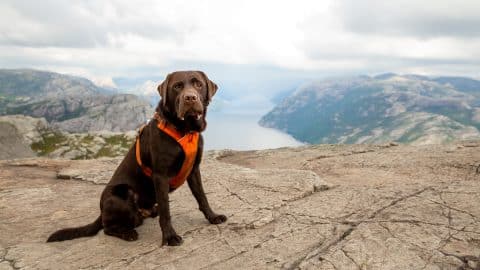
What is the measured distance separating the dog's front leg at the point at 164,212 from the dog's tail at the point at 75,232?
168 centimetres

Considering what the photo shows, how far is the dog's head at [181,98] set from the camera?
7.19 metres

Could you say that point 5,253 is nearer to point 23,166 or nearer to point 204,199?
point 204,199

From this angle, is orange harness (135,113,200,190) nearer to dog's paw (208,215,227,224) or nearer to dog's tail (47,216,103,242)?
dog's paw (208,215,227,224)

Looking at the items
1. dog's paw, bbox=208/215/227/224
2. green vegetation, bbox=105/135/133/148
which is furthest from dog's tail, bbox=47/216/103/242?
green vegetation, bbox=105/135/133/148

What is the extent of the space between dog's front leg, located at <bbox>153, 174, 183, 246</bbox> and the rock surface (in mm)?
200

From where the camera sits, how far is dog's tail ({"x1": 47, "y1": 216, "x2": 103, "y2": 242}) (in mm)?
8172

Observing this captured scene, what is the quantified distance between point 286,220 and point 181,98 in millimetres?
3572

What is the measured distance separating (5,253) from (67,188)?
5.11 m

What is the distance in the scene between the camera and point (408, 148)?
54.4ft

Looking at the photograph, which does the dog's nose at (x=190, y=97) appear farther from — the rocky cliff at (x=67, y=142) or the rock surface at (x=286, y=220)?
the rocky cliff at (x=67, y=142)

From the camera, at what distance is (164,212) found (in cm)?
761

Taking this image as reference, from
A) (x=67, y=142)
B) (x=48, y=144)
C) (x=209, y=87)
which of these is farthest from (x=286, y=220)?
(x=48, y=144)

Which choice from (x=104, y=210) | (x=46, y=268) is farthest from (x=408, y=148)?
(x=46, y=268)

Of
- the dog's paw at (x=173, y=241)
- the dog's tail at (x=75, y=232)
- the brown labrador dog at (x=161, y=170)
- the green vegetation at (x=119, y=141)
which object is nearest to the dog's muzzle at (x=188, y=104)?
the brown labrador dog at (x=161, y=170)
